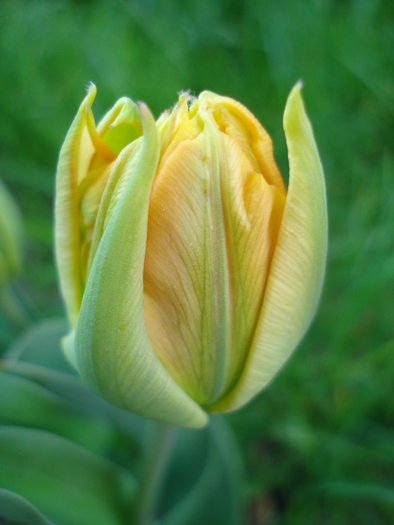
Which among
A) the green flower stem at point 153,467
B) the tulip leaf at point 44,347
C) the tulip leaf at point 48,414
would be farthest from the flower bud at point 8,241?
the green flower stem at point 153,467

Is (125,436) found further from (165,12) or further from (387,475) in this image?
(165,12)

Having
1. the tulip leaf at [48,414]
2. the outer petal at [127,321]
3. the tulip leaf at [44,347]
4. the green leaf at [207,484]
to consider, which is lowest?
the green leaf at [207,484]

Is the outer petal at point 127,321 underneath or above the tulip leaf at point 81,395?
above

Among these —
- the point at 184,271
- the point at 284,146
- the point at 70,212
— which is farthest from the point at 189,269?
the point at 284,146

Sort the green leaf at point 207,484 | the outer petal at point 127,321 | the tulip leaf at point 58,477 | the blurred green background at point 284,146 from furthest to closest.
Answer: the blurred green background at point 284,146
the green leaf at point 207,484
the tulip leaf at point 58,477
the outer petal at point 127,321

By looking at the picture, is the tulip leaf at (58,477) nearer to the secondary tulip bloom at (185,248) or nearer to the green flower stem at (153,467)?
the green flower stem at (153,467)

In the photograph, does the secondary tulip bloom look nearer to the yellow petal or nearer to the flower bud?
the yellow petal

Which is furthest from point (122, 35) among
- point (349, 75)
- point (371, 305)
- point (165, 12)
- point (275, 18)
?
point (371, 305)
